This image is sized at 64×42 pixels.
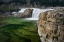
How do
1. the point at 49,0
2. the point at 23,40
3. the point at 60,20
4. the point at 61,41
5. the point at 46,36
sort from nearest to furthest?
1. the point at 61,41
2. the point at 60,20
3. the point at 46,36
4. the point at 23,40
5. the point at 49,0

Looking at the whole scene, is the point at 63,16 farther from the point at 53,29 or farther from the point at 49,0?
the point at 49,0

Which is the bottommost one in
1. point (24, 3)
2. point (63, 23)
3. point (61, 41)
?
point (24, 3)

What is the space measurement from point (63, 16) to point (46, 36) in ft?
14.4

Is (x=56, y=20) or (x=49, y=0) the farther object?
(x=49, y=0)

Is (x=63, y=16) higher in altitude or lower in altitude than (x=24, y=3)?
higher

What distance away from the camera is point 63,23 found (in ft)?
75.6

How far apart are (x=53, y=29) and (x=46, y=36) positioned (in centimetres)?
272

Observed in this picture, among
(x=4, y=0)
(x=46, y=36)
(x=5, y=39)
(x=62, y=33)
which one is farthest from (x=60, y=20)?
(x=4, y=0)

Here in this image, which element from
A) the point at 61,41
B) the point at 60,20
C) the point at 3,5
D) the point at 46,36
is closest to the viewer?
the point at 61,41

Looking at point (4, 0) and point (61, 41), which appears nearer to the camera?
point (61, 41)

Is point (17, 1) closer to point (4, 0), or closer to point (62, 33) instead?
point (4, 0)

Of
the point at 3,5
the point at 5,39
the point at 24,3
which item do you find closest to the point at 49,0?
the point at 24,3

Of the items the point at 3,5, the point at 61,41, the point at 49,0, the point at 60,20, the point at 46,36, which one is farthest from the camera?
the point at 49,0

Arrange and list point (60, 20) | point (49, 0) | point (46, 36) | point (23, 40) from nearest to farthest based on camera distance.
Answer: point (60, 20) < point (46, 36) < point (23, 40) < point (49, 0)
